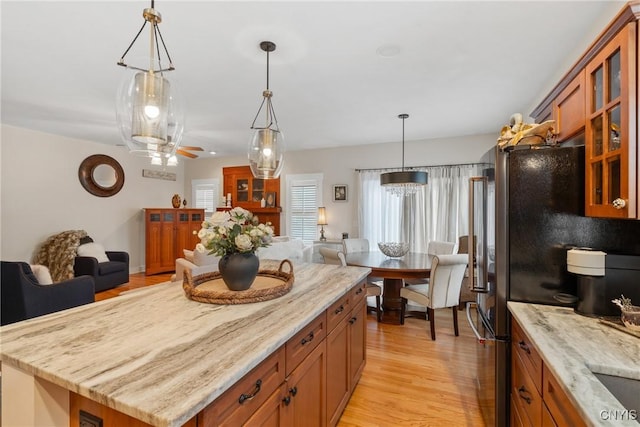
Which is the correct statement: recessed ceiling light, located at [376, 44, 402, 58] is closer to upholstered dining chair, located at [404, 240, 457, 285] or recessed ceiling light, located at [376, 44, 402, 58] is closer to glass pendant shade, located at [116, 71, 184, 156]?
glass pendant shade, located at [116, 71, 184, 156]

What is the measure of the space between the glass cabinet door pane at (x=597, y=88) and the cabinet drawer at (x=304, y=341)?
1.75 metres

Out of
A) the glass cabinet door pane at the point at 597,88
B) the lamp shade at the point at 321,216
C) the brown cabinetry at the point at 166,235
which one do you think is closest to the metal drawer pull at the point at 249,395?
the glass cabinet door pane at the point at 597,88

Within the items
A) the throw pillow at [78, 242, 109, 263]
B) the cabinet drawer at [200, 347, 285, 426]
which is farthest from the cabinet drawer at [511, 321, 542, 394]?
the throw pillow at [78, 242, 109, 263]

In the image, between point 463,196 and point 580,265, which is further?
point 463,196

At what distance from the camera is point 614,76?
1.29m

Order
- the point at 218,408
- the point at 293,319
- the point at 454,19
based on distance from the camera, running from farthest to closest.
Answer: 1. the point at 454,19
2. the point at 293,319
3. the point at 218,408

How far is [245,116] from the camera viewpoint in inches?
156

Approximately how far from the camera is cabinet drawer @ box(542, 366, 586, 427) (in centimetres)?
92

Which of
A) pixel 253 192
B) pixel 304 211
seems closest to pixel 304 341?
pixel 304 211

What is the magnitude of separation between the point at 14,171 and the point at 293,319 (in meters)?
5.79

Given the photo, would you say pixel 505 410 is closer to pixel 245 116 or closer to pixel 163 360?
pixel 163 360

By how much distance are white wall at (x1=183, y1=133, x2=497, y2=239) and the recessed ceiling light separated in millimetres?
3085

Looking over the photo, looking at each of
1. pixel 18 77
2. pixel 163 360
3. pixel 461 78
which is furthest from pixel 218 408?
pixel 18 77

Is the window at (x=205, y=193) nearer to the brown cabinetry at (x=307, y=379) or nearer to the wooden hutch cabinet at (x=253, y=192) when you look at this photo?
the wooden hutch cabinet at (x=253, y=192)
